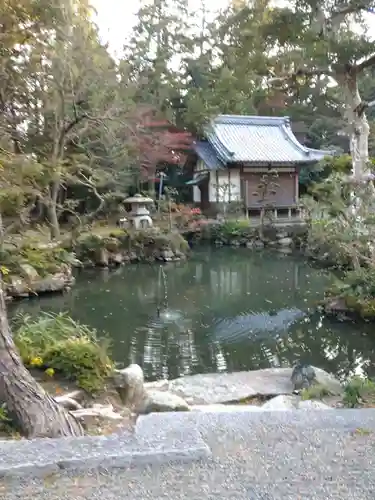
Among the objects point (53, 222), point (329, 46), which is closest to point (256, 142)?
point (53, 222)

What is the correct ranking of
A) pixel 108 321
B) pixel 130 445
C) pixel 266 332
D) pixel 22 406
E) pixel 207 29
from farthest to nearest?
pixel 207 29
pixel 108 321
pixel 266 332
pixel 22 406
pixel 130 445

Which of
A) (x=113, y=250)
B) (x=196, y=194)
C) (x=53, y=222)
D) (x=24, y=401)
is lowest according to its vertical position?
(x=24, y=401)

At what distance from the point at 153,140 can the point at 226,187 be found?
3.44 metres

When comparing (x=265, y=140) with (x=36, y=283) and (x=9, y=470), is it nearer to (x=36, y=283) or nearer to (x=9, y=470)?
(x=36, y=283)

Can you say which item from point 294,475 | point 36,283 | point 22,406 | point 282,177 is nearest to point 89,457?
point 22,406

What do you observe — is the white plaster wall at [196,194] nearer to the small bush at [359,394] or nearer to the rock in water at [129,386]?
the rock in water at [129,386]

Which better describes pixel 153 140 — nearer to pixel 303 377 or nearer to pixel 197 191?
pixel 197 191

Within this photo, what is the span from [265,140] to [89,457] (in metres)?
19.3

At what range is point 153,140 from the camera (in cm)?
1789

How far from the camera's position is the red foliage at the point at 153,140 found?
57.4 ft

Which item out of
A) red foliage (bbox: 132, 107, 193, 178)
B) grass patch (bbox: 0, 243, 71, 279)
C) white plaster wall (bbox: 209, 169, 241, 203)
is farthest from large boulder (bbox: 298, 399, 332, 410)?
white plaster wall (bbox: 209, 169, 241, 203)

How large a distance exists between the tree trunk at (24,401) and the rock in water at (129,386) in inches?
46.4

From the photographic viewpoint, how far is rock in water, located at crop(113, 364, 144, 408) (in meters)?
3.91

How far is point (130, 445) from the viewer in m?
2.31
